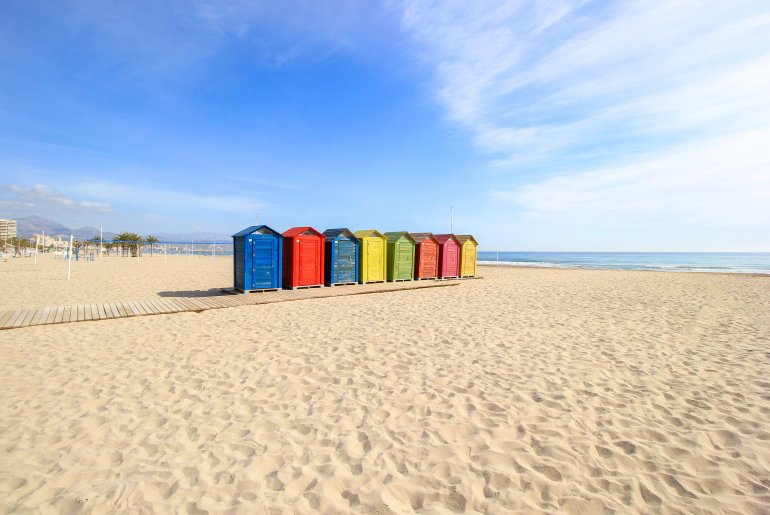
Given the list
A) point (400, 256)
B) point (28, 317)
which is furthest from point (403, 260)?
point (28, 317)

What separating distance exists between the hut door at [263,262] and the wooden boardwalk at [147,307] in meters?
0.39

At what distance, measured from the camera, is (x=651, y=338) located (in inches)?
245

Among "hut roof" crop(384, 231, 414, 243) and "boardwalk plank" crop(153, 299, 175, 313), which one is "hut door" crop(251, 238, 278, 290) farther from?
"hut roof" crop(384, 231, 414, 243)

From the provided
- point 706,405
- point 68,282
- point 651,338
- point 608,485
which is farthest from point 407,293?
point 68,282

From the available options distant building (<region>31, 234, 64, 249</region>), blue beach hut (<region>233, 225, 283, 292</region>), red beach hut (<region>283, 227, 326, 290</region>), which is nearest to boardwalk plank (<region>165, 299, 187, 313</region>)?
blue beach hut (<region>233, 225, 283, 292</region>)

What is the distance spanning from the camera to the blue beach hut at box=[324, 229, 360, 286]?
12023 millimetres

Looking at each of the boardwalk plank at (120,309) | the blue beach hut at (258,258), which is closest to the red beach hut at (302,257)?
the blue beach hut at (258,258)

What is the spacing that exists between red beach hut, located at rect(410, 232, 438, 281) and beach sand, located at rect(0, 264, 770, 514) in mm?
8529

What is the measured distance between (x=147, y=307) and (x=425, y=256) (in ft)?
33.5

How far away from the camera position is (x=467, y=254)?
17.3m

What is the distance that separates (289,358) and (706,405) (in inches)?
190

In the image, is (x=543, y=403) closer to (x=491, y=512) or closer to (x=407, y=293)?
(x=491, y=512)

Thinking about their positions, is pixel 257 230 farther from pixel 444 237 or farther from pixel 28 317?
pixel 444 237

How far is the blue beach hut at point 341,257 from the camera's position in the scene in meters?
12.0
